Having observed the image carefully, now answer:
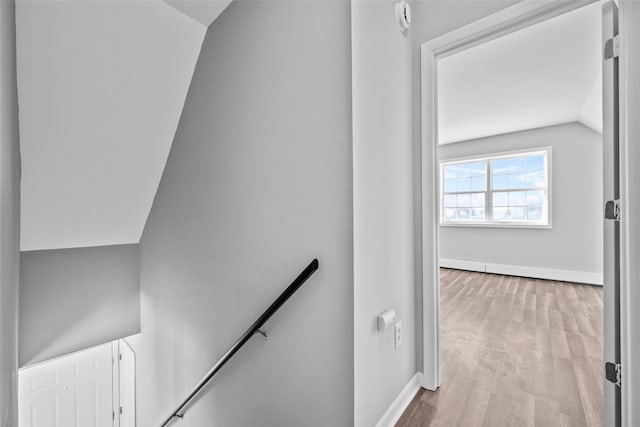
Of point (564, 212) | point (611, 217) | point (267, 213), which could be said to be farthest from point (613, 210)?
point (564, 212)

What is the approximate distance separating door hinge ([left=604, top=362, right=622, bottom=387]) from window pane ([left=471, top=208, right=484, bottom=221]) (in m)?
4.52

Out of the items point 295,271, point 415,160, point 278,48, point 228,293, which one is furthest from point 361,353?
point 278,48

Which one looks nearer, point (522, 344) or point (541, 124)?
point (522, 344)

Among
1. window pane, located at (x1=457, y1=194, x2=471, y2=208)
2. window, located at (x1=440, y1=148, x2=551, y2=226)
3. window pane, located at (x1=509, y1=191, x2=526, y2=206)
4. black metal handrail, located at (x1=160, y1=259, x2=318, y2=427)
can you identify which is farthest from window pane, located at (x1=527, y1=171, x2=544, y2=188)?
black metal handrail, located at (x1=160, y1=259, x2=318, y2=427)

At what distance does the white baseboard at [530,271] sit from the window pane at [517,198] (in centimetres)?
109

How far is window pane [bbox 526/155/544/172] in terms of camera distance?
15.3 ft

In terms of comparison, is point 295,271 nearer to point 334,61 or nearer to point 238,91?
point 334,61

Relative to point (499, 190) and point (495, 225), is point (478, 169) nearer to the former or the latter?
point (499, 190)

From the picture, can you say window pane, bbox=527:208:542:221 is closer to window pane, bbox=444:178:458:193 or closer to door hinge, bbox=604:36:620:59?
window pane, bbox=444:178:458:193

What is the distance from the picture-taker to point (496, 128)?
4.61 m

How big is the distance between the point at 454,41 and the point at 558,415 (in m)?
2.16

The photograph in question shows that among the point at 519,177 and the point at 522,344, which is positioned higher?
the point at 519,177

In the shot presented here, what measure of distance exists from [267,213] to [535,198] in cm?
509

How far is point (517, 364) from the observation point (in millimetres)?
2010
